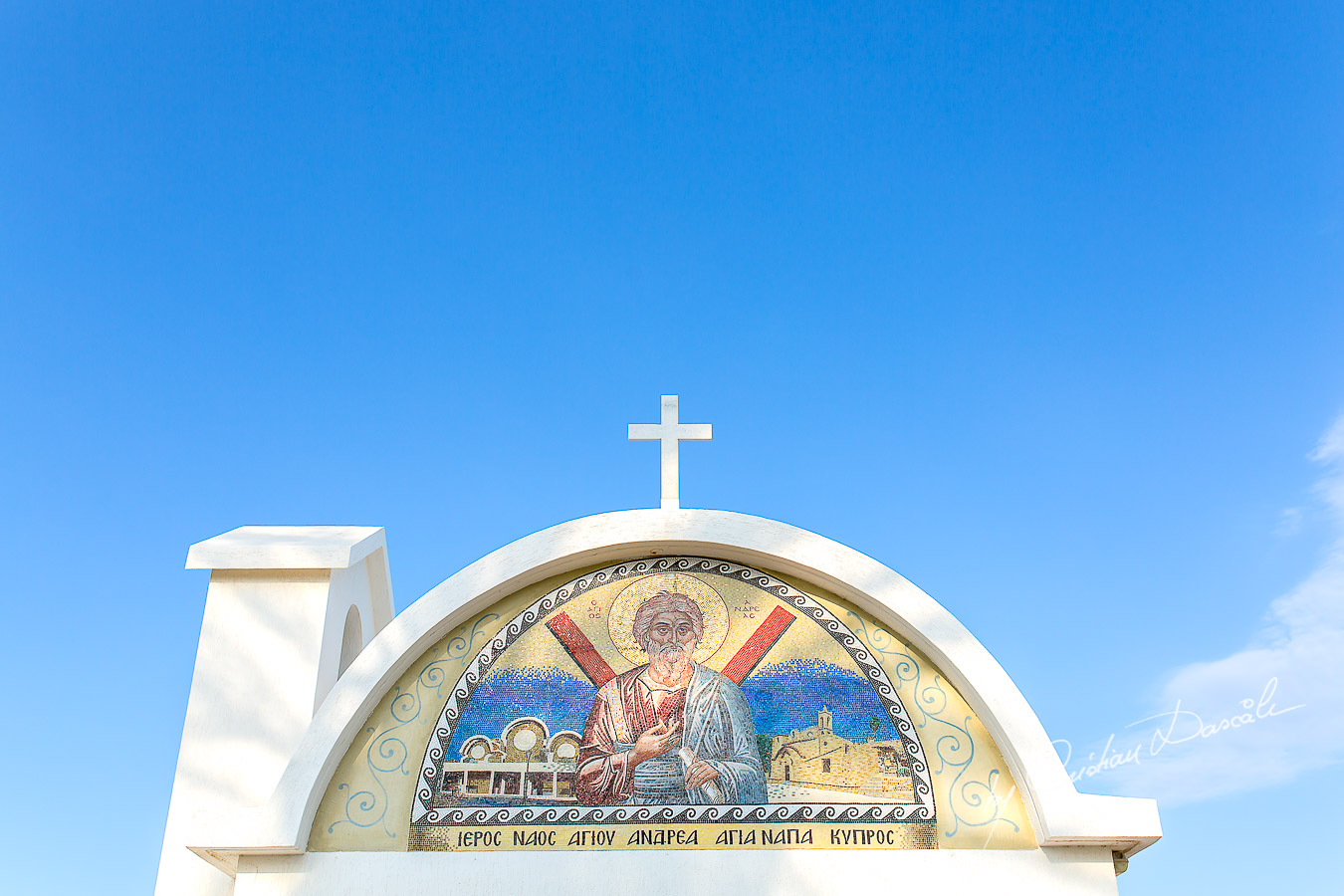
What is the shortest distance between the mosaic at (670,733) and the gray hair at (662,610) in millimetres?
13

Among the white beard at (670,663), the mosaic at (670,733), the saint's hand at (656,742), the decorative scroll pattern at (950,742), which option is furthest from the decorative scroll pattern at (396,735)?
the decorative scroll pattern at (950,742)

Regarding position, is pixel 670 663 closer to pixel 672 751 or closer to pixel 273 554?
pixel 672 751

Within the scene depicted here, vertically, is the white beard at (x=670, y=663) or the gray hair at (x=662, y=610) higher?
the gray hair at (x=662, y=610)

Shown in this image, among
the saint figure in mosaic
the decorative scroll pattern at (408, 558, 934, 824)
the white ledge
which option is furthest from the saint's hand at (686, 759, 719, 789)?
the white ledge

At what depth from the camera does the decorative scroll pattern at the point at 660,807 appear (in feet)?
22.5

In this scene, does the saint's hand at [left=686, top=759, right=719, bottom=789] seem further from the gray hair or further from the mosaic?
the gray hair

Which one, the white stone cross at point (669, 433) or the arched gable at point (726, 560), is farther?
the white stone cross at point (669, 433)

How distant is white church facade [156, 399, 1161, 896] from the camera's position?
22.1ft

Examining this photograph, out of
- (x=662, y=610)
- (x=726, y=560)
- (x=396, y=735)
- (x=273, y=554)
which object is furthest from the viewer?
(x=273, y=554)

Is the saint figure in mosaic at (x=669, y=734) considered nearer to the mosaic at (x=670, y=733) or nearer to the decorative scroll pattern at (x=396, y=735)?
the mosaic at (x=670, y=733)

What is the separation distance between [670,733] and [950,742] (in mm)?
1788

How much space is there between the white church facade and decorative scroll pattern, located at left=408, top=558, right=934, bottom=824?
0.04 ft

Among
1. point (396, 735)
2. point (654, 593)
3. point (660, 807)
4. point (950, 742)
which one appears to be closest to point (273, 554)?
point (396, 735)

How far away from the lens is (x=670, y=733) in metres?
7.12
